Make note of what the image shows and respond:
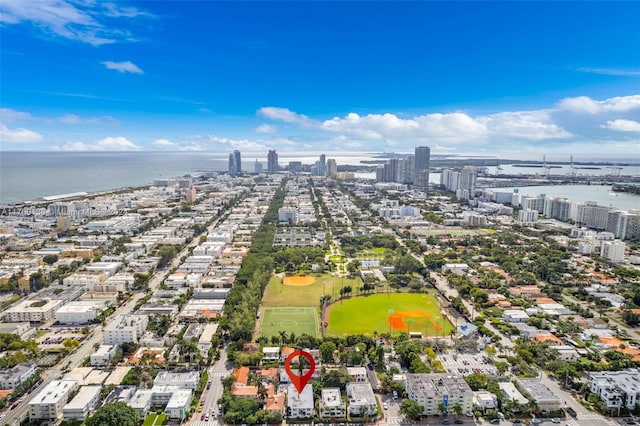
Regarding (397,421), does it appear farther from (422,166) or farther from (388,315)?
(422,166)

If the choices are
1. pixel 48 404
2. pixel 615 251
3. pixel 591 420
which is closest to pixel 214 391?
pixel 48 404

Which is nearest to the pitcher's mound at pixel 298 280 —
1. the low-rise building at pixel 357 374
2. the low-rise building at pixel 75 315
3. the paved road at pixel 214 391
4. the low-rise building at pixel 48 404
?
the paved road at pixel 214 391

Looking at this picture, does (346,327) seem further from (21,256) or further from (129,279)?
(21,256)

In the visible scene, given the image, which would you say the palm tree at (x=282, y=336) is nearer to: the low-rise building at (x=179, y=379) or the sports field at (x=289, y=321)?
the sports field at (x=289, y=321)

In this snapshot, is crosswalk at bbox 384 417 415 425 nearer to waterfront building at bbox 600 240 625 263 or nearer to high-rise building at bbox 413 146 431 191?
waterfront building at bbox 600 240 625 263

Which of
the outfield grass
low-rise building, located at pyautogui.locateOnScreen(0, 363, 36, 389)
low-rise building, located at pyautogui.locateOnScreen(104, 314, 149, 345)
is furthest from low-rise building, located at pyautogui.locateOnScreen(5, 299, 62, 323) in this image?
the outfield grass

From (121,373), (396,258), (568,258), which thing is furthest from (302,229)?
(121,373)
